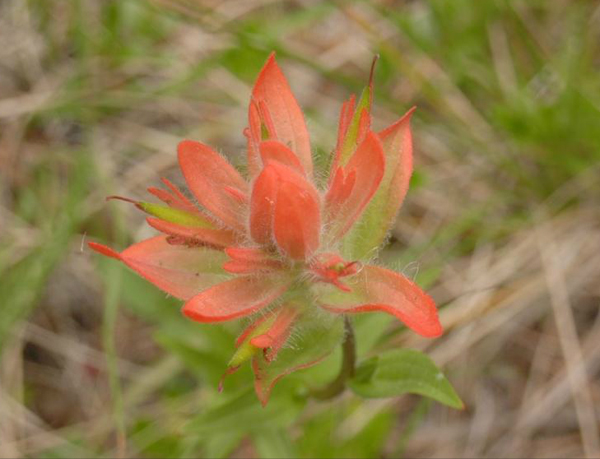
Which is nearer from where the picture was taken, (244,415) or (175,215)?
(175,215)

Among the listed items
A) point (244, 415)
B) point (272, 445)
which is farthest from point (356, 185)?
point (272, 445)

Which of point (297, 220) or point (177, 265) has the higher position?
point (297, 220)

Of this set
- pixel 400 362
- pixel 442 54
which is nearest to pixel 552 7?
pixel 442 54

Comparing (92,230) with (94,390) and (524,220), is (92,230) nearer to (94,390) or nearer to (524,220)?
(94,390)

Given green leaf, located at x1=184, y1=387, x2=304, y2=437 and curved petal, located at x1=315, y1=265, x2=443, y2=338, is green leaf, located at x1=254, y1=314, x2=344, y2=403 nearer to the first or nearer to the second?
curved petal, located at x1=315, y1=265, x2=443, y2=338

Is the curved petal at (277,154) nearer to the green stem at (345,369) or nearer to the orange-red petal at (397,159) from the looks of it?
the orange-red petal at (397,159)

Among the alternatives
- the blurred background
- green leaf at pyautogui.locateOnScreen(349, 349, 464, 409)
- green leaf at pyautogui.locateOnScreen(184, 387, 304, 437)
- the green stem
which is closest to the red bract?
the green stem

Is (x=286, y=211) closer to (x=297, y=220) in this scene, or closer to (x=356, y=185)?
(x=297, y=220)
